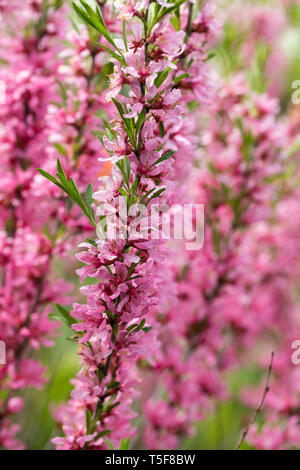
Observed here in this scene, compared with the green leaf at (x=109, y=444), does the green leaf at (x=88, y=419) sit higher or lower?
higher

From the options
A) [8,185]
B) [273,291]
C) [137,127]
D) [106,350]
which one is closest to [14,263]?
[8,185]

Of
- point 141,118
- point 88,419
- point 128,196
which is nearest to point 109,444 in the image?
point 88,419

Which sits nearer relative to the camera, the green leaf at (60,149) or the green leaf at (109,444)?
the green leaf at (109,444)

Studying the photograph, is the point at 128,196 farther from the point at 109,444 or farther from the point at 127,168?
the point at 109,444

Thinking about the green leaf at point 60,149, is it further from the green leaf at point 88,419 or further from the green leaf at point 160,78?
the green leaf at point 88,419

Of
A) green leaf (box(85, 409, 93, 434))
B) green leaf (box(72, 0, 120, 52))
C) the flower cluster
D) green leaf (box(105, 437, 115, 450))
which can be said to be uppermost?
green leaf (box(72, 0, 120, 52))

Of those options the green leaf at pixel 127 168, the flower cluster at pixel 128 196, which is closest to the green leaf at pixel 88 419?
the flower cluster at pixel 128 196

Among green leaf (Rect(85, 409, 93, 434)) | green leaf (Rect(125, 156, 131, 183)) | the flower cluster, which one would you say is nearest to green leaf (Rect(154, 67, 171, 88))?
the flower cluster

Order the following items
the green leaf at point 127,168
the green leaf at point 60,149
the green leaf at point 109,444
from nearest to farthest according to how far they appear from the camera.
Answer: the green leaf at point 127,168 < the green leaf at point 109,444 < the green leaf at point 60,149

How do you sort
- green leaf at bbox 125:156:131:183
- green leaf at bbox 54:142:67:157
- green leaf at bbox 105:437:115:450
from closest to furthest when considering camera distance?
green leaf at bbox 125:156:131:183, green leaf at bbox 105:437:115:450, green leaf at bbox 54:142:67:157

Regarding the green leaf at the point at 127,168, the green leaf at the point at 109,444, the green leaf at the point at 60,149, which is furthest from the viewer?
the green leaf at the point at 60,149

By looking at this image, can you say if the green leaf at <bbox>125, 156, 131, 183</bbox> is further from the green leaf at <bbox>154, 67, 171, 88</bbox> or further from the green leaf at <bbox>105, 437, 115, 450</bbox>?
the green leaf at <bbox>105, 437, 115, 450</bbox>

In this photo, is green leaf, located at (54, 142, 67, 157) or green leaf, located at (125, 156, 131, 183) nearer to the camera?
green leaf, located at (125, 156, 131, 183)

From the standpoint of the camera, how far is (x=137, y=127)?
2.53ft
